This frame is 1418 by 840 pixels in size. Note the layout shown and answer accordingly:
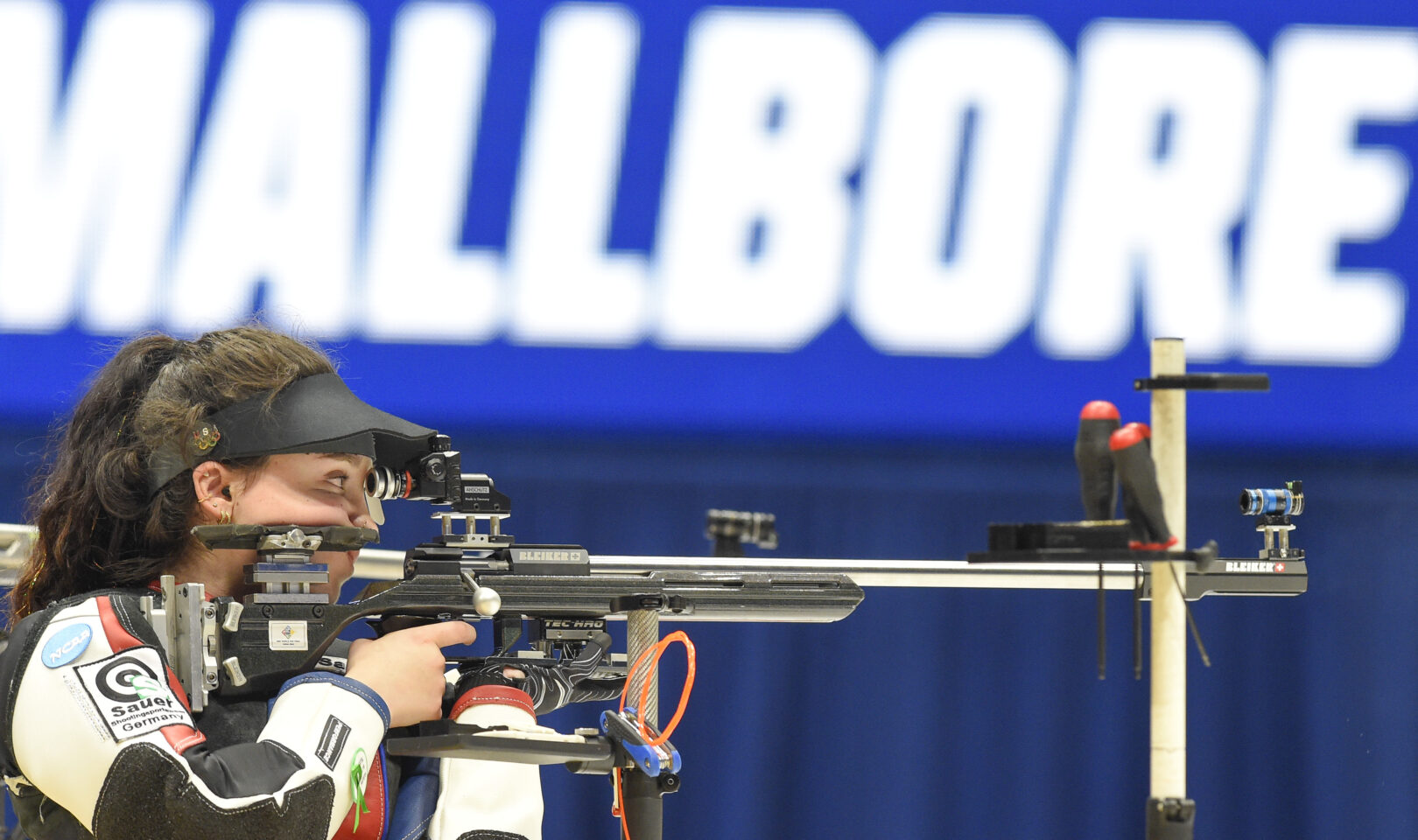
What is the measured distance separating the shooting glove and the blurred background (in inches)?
41.4

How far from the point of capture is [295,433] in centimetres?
155

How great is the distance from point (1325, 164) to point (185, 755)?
A: 246 centimetres

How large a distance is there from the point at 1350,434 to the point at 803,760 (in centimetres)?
125

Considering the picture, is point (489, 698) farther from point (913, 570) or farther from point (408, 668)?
point (913, 570)

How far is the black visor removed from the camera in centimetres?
155

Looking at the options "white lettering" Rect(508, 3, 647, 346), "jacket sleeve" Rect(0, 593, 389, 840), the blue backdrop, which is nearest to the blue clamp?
"jacket sleeve" Rect(0, 593, 389, 840)

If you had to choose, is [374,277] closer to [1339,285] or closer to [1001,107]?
[1001,107]

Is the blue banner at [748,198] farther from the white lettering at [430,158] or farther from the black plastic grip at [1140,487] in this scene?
the black plastic grip at [1140,487]

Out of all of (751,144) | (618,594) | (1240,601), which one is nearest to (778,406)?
Answer: (751,144)

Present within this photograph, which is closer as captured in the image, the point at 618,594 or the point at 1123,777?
the point at 618,594

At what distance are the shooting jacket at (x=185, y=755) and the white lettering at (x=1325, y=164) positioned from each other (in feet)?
6.49

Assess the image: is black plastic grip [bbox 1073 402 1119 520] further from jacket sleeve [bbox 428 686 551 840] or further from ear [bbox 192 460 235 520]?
ear [bbox 192 460 235 520]

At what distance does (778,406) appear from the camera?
2729 mm

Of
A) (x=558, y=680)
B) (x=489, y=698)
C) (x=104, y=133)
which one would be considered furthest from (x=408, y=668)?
(x=104, y=133)
